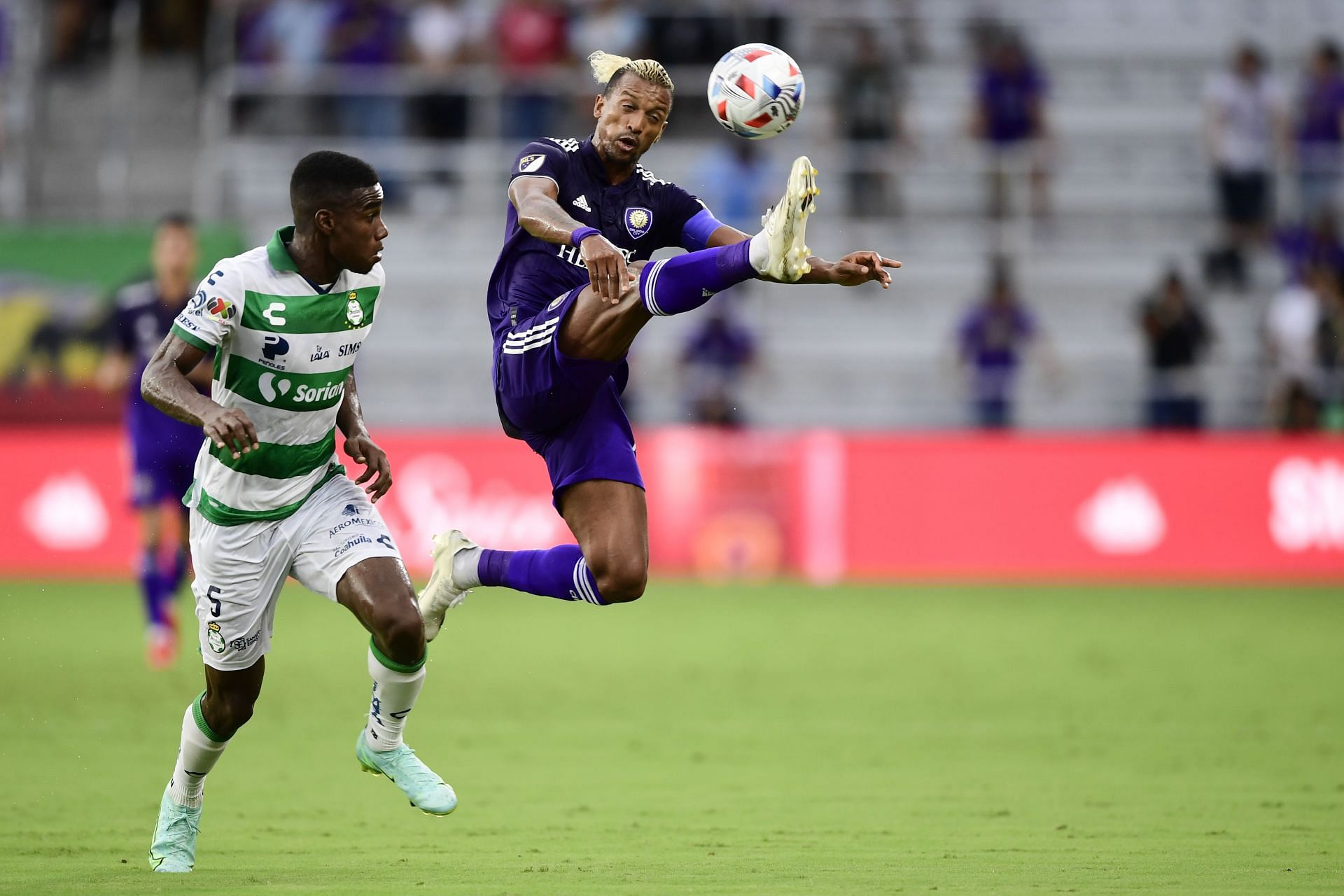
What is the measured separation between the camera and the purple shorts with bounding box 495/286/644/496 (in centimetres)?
699

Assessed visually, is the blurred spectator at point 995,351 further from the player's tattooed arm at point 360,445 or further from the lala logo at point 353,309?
the lala logo at point 353,309

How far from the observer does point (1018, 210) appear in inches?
833

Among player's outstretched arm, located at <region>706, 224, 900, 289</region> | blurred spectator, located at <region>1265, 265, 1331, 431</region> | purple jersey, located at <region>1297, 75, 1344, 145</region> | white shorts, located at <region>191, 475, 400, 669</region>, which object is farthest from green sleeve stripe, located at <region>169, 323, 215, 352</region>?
purple jersey, located at <region>1297, 75, 1344, 145</region>

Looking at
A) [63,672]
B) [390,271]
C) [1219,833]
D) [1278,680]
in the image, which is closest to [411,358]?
[390,271]

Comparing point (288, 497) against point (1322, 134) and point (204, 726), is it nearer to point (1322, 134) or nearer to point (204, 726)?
point (204, 726)

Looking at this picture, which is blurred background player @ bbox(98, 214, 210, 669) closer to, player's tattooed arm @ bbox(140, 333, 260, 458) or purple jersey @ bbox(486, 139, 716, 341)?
purple jersey @ bbox(486, 139, 716, 341)

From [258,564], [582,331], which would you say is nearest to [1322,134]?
[582,331]

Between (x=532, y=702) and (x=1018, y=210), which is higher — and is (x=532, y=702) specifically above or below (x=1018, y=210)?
below

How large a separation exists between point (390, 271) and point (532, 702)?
35.5ft

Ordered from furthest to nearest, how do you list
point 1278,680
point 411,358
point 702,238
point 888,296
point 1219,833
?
point 888,296 < point 411,358 < point 1278,680 < point 702,238 < point 1219,833

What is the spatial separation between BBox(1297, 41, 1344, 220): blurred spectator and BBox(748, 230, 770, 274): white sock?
16.4 metres

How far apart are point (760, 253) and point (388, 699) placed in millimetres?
2091

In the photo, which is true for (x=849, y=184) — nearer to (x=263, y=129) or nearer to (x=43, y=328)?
(x=263, y=129)

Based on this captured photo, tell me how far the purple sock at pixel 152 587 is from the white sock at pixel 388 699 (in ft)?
16.9
